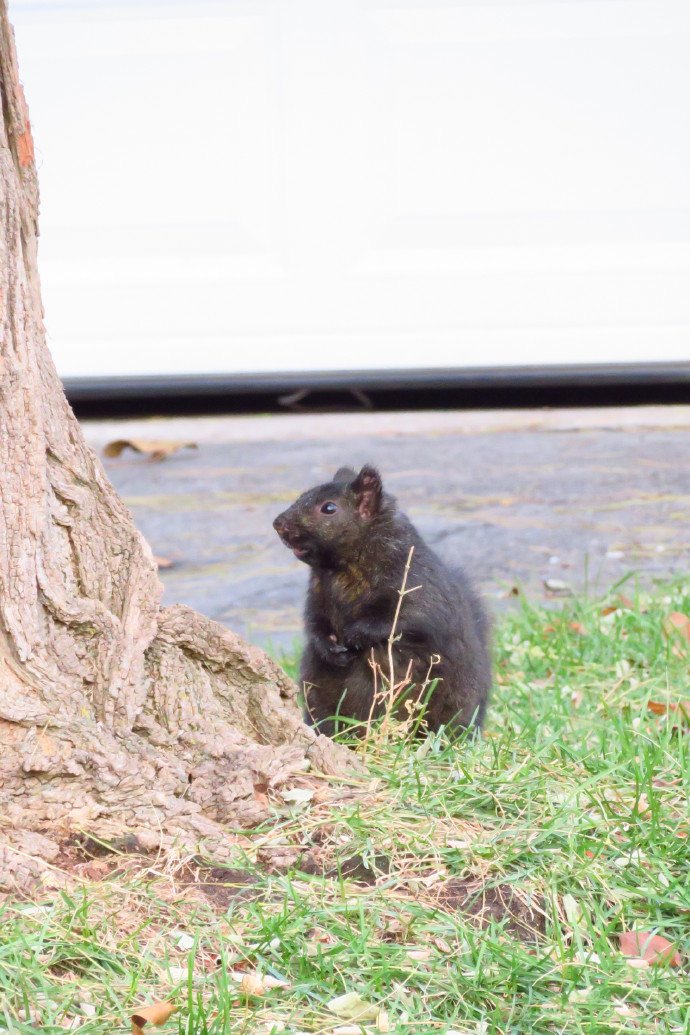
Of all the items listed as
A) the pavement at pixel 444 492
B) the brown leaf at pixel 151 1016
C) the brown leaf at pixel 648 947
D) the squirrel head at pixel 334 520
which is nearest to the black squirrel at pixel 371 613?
the squirrel head at pixel 334 520

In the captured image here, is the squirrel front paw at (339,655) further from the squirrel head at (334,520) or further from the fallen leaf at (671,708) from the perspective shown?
the fallen leaf at (671,708)

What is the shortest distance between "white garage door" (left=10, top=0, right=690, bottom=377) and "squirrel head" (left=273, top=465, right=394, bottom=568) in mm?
2700

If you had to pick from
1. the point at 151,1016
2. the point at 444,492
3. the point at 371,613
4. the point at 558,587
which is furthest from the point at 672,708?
the point at 444,492

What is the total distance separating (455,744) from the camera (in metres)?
3.12

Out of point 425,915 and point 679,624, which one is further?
point 679,624

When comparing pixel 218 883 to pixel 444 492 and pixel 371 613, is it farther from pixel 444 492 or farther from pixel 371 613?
pixel 444 492

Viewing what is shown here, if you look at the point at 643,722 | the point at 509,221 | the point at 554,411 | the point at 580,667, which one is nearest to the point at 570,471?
the point at 554,411

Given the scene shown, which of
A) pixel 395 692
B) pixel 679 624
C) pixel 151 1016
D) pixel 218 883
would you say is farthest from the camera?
pixel 679 624

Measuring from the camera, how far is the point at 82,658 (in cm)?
268

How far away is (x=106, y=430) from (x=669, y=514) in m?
3.06

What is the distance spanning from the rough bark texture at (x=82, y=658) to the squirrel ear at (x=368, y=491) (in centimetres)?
92

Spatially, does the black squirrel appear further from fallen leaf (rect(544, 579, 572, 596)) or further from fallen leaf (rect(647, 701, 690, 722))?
fallen leaf (rect(544, 579, 572, 596))

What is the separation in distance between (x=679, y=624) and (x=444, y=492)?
2139 mm

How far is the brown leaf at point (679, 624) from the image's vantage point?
427 centimetres
